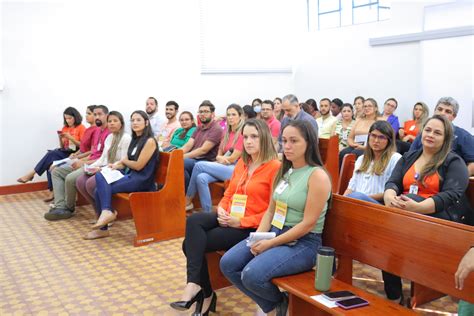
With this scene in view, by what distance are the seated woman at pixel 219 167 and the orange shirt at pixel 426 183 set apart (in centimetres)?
207

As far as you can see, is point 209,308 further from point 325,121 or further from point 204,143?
point 325,121

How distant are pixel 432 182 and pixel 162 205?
Result: 2.42 metres

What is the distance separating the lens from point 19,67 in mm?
6480

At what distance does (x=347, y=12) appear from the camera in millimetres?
8492

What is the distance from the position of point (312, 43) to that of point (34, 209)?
602cm

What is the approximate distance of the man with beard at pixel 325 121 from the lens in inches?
279

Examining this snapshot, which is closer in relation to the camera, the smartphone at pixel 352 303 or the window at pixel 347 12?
the smartphone at pixel 352 303

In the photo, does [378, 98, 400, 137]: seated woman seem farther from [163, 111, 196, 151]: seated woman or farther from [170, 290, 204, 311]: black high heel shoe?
[170, 290, 204, 311]: black high heel shoe

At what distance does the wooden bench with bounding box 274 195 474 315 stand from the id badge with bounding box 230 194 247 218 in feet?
1.73

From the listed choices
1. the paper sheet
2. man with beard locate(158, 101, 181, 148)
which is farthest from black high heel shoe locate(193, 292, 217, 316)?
man with beard locate(158, 101, 181, 148)

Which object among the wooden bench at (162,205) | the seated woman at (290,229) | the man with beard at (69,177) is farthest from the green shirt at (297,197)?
the man with beard at (69,177)

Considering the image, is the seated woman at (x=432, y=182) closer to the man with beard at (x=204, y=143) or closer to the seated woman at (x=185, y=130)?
the man with beard at (x=204, y=143)

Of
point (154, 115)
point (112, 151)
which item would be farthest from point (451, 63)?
point (112, 151)

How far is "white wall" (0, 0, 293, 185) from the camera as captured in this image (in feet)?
21.3
